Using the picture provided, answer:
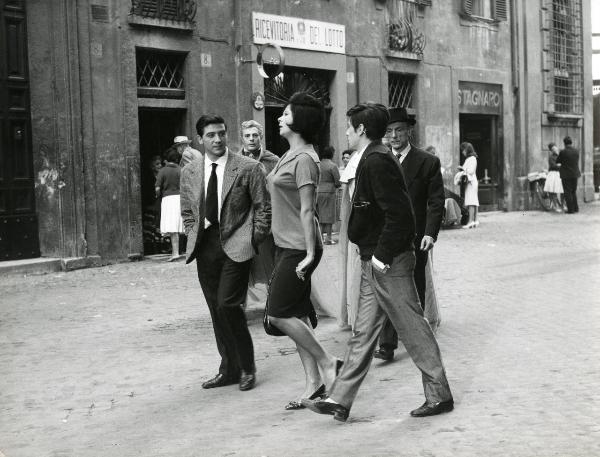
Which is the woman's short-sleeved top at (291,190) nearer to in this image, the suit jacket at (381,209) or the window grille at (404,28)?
the suit jacket at (381,209)

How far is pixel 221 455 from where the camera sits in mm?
4797

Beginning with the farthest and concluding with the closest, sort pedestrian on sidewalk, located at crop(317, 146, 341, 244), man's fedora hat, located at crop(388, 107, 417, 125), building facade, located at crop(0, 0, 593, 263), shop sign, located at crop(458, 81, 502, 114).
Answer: shop sign, located at crop(458, 81, 502, 114) < pedestrian on sidewalk, located at crop(317, 146, 341, 244) < building facade, located at crop(0, 0, 593, 263) < man's fedora hat, located at crop(388, 107, 417, 125)

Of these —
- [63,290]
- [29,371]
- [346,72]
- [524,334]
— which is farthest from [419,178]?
[346,72]

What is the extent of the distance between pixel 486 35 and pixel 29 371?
1988 cm

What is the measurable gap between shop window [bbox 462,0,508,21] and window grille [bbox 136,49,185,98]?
1067 centimetres

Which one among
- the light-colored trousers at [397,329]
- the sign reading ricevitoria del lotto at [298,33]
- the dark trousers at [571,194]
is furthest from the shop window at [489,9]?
the light-colored trousers at [397,329]

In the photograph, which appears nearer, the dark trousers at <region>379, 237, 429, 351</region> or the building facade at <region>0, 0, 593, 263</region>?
the dark trousers at <region>379, 237, 429, 351</region>

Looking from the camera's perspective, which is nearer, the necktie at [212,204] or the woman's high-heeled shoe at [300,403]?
the woman's high-heeled shoe at [300,403]

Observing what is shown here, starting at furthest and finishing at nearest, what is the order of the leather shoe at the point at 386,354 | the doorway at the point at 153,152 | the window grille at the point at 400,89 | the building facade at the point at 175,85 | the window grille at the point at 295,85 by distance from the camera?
the window grille at the point at 400,89, the window grille at the point at 295,85, the doorway at the point at 153,152, the building facade at the point at 175,85, the leather shoe at the point at 386,354

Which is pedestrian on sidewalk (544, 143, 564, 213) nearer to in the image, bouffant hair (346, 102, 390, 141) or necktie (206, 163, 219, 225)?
necktie (206, 163, 219, 225)

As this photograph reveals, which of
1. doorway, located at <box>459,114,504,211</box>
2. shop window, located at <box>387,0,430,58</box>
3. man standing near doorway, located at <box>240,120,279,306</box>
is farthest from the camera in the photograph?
doorway, located at <box>459,114,504,211</box>

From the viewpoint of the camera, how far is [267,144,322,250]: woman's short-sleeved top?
5691mm

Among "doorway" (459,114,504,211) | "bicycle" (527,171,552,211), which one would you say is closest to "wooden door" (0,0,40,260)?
"doorway" (459,114,504,211)

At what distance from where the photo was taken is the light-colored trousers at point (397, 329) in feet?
17.4
